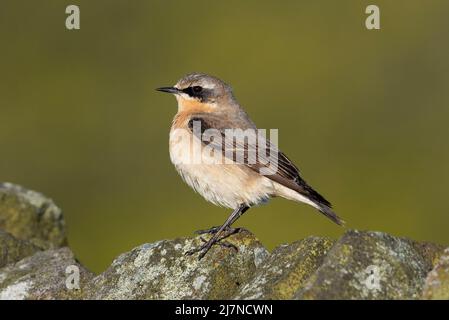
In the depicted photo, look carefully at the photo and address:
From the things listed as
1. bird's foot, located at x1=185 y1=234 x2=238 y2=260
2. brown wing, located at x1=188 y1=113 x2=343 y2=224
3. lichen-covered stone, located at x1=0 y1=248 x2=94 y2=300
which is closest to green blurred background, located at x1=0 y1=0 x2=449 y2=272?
brown wing, located at x1=188 y1=113 x2=343 y2=224

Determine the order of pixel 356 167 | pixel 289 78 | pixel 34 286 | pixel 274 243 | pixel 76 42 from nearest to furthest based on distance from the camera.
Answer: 1. pixel 34 286
2. pixel 274 243
3. pixel 356 167
4. pixel 289 78
5. pixel 76 42

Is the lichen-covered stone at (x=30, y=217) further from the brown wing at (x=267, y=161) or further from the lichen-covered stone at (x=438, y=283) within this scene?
the lichen-covered stone at (x=438, y=283)

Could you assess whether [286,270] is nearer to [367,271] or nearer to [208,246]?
[367,271]

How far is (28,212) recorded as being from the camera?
10789mm

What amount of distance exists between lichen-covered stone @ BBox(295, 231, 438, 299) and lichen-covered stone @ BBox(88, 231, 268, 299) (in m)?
1.09

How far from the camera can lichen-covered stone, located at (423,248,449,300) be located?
6.77m

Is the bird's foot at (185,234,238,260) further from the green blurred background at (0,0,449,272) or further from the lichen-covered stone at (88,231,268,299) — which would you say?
the green blurred background at (0,0,449,272)

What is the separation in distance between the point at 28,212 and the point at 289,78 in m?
12.5

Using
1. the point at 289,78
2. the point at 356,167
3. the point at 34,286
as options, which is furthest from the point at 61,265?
the point at 289,78

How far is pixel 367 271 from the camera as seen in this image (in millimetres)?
6977

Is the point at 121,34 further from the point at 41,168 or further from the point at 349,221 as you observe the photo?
the point at 349,221

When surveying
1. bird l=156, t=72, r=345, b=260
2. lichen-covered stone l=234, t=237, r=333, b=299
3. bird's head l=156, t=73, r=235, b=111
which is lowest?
lichen-covered stone l=234, t=237, r=333, b=299

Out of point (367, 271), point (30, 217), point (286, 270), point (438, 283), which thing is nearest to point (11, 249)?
point (30, 217)

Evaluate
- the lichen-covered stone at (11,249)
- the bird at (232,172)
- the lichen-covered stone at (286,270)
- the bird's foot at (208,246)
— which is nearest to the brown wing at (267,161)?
the bird at (232,172)
